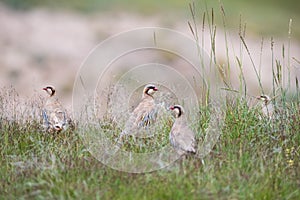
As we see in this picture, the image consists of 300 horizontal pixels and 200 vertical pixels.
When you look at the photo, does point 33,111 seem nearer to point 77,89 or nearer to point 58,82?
point 77,89

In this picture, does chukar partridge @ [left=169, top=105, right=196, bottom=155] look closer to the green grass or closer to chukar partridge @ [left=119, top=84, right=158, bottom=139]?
the green grass

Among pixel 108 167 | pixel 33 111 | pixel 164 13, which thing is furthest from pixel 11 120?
pixel 164 13

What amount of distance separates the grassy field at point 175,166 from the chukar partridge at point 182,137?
0.53ft

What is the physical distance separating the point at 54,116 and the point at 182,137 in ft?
4.84

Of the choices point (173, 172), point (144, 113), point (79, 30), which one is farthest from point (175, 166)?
point (79, 30)

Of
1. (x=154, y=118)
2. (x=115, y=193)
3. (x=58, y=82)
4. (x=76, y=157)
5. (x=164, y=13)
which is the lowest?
(x=115, y=193)

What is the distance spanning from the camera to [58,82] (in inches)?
580

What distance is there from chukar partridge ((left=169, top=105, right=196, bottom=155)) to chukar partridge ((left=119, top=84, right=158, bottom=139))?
0.42m

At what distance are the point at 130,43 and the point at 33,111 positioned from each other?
3.52 feet

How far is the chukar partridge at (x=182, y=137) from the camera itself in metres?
5.16

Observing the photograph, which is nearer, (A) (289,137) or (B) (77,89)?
(A) (289,137)

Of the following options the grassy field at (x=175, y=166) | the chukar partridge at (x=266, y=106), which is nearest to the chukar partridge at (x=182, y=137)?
the grassy field at (x=175, y=166)

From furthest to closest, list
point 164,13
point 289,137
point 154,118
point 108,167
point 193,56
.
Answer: point 164,13 → point 193,56 → point 154,118 → point 289,137 → point 108,167

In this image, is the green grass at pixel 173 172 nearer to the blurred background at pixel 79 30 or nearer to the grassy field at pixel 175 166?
the grassy field at pixel 175 166
